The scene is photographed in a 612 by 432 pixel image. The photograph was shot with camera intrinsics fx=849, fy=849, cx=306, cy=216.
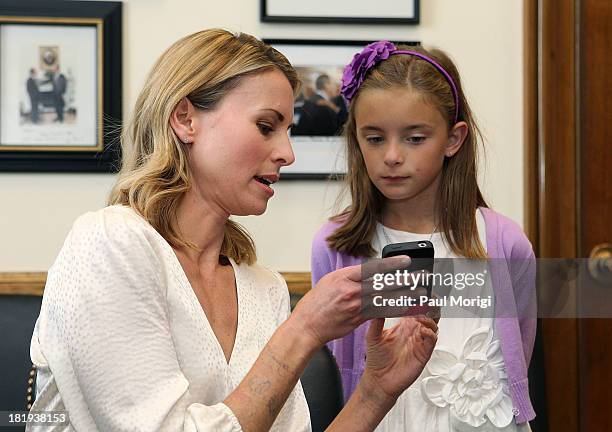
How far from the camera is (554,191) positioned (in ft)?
7.33

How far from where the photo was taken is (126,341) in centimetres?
108

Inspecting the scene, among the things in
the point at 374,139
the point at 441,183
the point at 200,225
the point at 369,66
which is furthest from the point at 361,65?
the point at 200,225

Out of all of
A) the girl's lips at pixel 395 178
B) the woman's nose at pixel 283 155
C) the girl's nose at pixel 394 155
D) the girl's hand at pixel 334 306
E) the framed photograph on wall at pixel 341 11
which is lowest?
the girl's hand at pixel 334 306

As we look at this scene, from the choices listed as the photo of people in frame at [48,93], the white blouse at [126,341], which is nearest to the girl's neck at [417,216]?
the white blouse at [126,341]

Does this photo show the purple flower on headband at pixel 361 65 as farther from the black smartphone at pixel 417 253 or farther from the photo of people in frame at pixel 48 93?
the black smartphone at pixel 417 253

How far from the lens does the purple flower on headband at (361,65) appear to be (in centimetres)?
185

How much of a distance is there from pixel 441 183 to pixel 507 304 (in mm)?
293

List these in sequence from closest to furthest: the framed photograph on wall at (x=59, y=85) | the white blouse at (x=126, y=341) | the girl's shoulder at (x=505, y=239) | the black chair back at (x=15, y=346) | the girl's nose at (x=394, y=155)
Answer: the white blouse at (x=126, y=341), the black chair back at (x=15, y=346), the girl's nose at (x=394, y=155), the girl's shoulder at (x=505, y=239), the framed photograph on wall at (x=59, y=85)

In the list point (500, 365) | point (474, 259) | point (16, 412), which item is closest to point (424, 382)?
point (500, 365)

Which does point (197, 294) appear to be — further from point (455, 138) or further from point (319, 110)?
point (319, 110)

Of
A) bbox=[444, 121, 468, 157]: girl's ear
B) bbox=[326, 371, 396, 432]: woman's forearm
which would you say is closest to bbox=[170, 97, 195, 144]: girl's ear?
bbox=[326, 371, 396, 432]: woman's forearm

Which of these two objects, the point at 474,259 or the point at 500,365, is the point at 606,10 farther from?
the point at 500,365

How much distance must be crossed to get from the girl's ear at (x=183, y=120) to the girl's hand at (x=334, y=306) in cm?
33

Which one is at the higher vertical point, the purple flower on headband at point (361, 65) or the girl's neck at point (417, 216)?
the purple flower on headband at point (361, 65)
